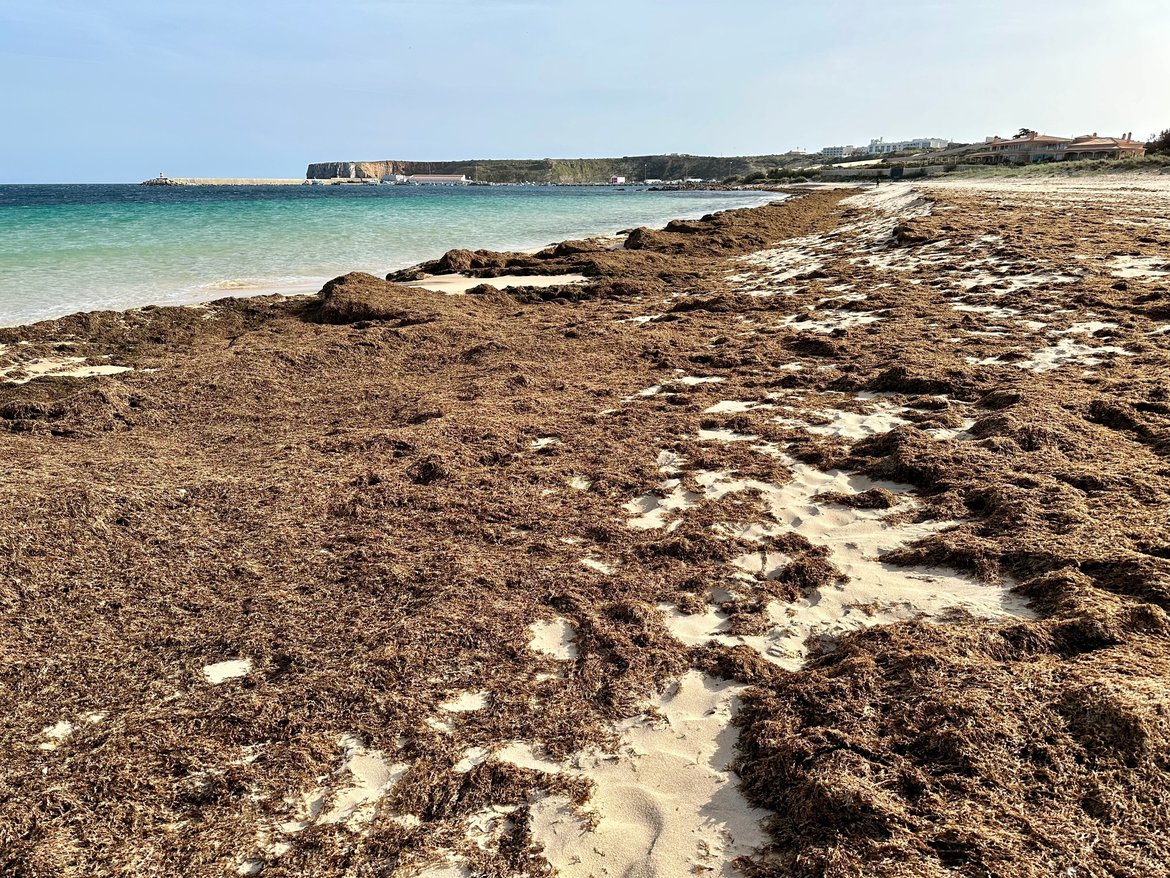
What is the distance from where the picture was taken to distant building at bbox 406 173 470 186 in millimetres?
152625


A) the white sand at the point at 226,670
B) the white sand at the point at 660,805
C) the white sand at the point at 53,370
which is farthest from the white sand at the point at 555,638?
the white sand at the point at 53,370

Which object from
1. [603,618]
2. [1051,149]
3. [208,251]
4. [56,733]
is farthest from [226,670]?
[1051,149]

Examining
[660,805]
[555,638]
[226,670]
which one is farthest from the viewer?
[555,638]

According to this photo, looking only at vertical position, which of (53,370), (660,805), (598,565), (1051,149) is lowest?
(660,805)

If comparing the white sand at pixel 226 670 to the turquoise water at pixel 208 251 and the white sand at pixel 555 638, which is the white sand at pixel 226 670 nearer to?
the white sand at pixel 555 638

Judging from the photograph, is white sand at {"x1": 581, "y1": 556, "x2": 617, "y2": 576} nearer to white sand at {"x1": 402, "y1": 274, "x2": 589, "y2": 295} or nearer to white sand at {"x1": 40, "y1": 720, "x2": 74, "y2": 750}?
white sand at {"x1": 40, "y1": 720, "x2": 74, "y2": 750}

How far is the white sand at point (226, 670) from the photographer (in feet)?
8.07

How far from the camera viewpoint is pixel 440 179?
15675 cm

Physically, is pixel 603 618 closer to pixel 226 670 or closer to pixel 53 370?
pixel 226 670

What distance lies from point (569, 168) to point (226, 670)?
570 feet

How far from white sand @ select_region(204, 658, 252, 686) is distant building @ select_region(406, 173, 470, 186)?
15827 centimetres

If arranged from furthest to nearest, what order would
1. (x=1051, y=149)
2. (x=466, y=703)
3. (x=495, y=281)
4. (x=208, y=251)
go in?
1. (x=1051, y=149)
2. (x=208, y=251)
3. (x=495, y=281)
4. (x=466, y=703)

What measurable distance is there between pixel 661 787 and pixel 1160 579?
211 centimetres

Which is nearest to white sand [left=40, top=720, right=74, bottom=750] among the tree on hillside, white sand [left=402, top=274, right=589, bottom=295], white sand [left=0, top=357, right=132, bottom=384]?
white sand [left=0, top=357, right=132, bottom=384]
